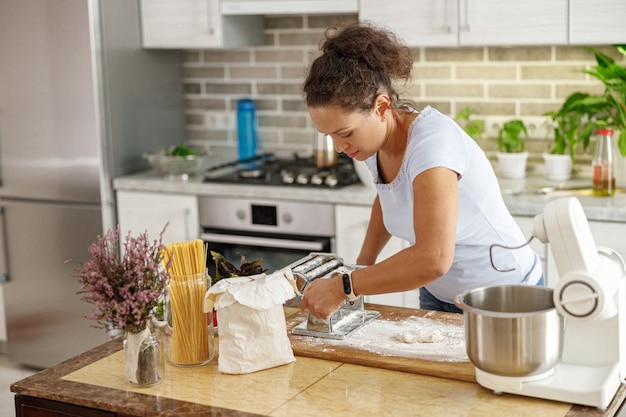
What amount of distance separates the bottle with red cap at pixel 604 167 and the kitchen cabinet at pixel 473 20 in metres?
0.44

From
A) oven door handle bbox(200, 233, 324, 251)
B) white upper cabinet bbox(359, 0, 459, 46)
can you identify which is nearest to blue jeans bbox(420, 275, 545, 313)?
oven door handle bbox(200, 233, 324, 251)

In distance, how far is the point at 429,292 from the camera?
8.96 ft

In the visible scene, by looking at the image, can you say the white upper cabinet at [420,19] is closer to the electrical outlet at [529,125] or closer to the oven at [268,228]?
the electrical outlet at [529,125]

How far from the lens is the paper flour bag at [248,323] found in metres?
2.12

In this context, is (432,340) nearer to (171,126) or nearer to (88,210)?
(88,210)

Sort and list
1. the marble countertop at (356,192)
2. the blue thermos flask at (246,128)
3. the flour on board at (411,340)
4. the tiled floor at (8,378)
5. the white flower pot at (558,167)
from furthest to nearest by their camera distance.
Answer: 1. the blue thermos flask at (246,128)
2. the tiled floor at (8,378)
3. the white flower pot at (558,167)
4. the marble countertop at (356,192)
5. the flour on board at (411,340)

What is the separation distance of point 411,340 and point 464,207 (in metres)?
0.40

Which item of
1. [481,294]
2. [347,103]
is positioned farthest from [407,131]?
[481,294]

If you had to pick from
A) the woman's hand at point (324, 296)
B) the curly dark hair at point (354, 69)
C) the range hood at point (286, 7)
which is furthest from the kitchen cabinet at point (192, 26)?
the woman's hand at point (324, 296)

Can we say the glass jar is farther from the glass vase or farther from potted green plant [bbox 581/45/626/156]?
potted green plant [bbox 581/45/626/156]

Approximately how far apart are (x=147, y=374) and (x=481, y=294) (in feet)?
2.60

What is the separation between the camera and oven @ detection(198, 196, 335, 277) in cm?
405

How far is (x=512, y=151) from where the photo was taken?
13.5 feet

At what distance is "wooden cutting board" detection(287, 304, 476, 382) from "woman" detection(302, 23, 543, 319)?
86mm
